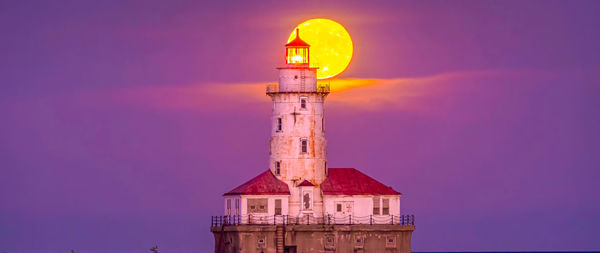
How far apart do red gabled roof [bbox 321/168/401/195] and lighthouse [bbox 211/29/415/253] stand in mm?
67

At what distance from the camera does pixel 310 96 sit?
128 metres

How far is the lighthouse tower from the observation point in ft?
420

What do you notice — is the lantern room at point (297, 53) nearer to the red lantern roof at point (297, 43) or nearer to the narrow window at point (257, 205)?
the red lantern roof at point (297, 43)

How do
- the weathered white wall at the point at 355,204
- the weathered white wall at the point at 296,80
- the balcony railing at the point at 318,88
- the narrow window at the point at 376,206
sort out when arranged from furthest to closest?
the balcony railing at the point at 318,88
the weathered white wall at the point at 296,80
the narrow window at the point at 376,206
the weathered white wall at the point at 355,204

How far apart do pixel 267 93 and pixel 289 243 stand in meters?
10.7

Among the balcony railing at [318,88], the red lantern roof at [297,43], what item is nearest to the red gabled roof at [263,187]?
the balcony railing at [318,88]

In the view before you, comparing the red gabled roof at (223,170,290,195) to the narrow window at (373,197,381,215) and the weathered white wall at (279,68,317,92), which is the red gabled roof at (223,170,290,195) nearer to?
the narrow window at (373,197,381,215)

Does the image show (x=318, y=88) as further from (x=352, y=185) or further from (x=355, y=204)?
(x=355, y=204)

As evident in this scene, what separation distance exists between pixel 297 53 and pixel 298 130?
5211 millimetres

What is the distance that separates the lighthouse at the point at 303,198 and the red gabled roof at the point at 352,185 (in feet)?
0.22

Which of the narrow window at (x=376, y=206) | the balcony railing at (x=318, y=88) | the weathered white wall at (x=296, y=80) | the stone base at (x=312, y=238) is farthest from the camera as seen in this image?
the balcony railing at (x=318, y=88)

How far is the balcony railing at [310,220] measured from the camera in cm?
12519

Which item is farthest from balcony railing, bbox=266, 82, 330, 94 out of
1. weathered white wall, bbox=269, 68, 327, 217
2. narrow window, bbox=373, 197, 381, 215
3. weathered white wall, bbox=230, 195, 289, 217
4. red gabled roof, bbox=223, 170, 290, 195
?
narrow window, bbox=373, 197, 381, 215

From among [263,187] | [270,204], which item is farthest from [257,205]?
[263,187]
